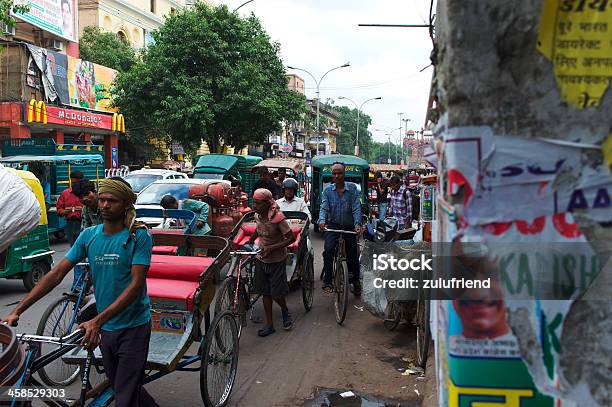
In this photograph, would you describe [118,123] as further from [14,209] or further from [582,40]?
[582,40]

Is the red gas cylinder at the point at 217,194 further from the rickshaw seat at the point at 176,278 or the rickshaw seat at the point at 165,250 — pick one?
the rickshaw seat at the point at 176,278

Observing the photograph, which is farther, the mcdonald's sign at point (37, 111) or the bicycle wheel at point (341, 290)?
the mcdonald's sign at point (37, 111)

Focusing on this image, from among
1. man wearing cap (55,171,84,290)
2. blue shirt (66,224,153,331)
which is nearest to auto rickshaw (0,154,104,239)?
man wearing cap (55,171,84,290)

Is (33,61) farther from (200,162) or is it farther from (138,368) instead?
(138,368)

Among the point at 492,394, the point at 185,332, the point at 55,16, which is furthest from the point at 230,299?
the point at 55,16

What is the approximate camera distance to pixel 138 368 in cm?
345

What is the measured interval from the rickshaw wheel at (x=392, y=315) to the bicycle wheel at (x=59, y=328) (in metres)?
3.20

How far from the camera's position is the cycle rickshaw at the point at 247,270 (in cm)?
581

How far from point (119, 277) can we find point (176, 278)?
1337 mm

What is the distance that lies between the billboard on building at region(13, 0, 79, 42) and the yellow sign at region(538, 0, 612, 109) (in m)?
28.6

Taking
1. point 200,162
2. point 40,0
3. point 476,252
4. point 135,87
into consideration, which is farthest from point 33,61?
point 476,252

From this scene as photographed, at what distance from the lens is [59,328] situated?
5172 mm

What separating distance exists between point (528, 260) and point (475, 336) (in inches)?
13.2

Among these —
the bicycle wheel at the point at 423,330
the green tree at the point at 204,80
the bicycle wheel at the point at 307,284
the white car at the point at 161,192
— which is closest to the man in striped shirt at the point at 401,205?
the white car at the point at 161,192
